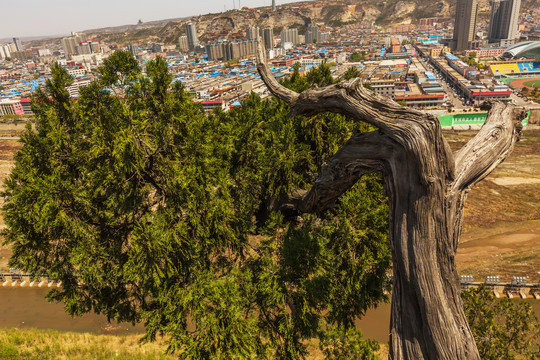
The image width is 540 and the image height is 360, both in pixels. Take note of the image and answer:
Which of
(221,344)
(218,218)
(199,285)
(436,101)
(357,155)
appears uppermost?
(357,155)

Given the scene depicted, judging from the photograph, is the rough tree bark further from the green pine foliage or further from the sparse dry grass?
the sparse dry grass

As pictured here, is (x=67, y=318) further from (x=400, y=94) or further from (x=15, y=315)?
(x=400, y=94)

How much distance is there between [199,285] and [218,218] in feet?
6.25

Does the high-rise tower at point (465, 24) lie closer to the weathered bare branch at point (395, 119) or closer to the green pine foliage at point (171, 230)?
the green pine foliage at point (171, 230)

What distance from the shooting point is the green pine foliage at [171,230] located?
814cm

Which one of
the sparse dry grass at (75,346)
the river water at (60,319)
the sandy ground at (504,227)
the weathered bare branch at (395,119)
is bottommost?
the sandy ground at (504,227)

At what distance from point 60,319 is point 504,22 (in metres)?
207

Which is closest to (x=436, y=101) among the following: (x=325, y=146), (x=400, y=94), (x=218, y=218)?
(x=400, y=94)

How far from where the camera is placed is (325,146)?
12.5 meters

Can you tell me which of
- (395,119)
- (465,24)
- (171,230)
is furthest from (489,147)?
(465,24)

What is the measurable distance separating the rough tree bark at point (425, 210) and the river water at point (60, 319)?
13.1 metres

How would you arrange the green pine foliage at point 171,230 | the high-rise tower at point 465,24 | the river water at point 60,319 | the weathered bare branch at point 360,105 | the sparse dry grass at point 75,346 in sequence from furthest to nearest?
the high-rise tower at point 465,24 < the river water at point 60,319 < the sparse dry grass at point 75,346 < the green pine foliage at point 171,230 < the weathered bare branch at point 360,105

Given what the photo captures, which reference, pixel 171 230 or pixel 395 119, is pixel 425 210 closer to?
pixel 395 119

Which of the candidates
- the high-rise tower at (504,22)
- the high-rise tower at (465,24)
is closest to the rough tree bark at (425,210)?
the high-rise tower at (465,24)
